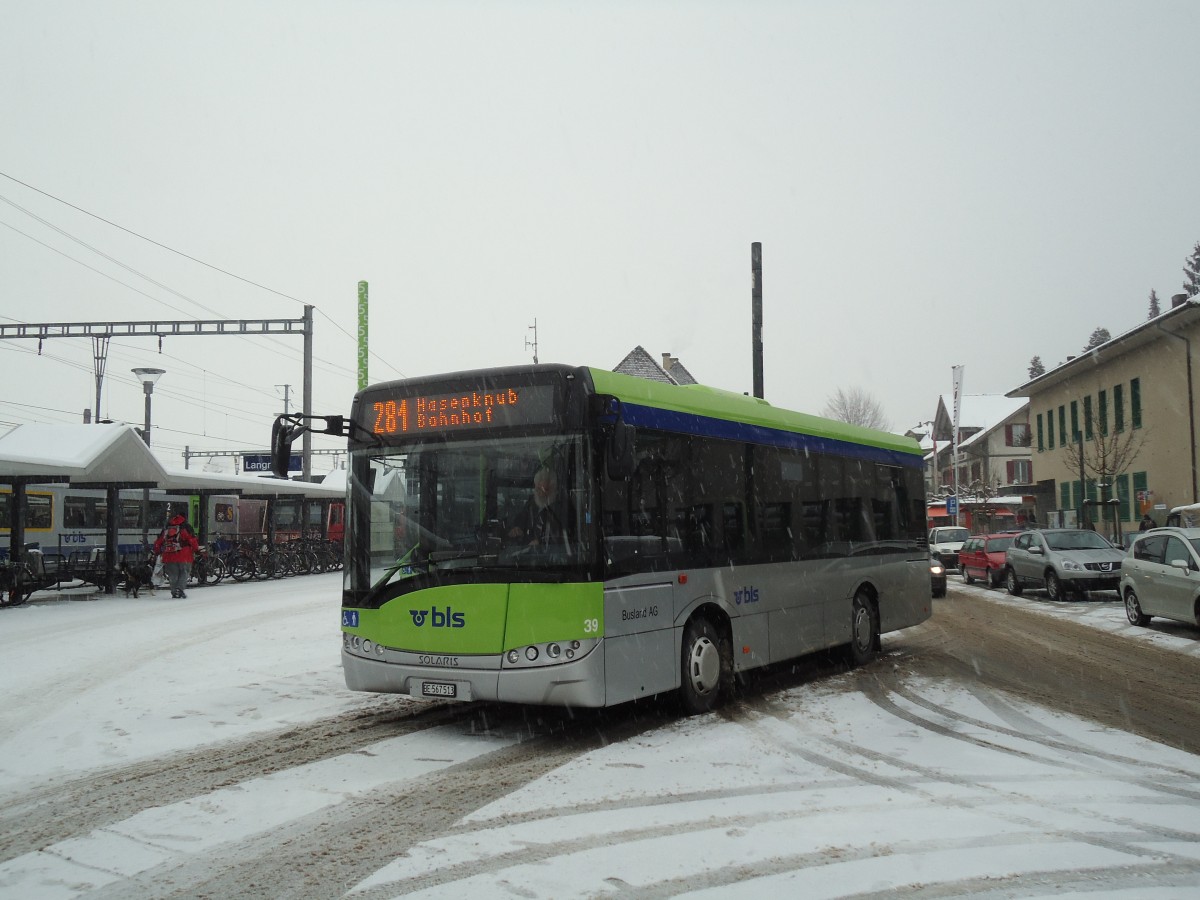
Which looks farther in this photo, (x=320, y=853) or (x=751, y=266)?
(x=751, y=266)

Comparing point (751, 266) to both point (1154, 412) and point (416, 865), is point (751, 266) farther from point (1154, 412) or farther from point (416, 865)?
point (1154, 412)

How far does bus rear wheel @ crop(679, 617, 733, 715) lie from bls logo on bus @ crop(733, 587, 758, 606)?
362mm

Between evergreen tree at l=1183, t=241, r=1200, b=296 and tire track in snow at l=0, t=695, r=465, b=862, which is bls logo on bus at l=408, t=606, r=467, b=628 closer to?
tire track in snow at l=0, t=695, r=465, b=862

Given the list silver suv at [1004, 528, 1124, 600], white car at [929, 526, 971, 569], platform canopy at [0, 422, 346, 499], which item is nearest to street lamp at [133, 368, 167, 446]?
platform canopy at [0, 422, 346, 499]

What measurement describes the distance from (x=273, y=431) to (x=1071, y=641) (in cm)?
1147

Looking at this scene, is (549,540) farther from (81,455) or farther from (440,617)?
(81,455)

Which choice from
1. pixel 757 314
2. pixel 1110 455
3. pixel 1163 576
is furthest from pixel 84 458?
pixel 1110 455

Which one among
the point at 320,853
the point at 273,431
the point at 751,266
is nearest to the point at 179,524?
the point at 751,266

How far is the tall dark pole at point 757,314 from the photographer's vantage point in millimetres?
19219

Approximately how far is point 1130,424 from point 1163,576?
2527cm

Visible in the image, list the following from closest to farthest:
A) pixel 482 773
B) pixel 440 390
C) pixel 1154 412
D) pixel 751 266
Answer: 1. pixel 482 773
2. pixel 440 390
3. pixel 751 266
4. pixel 1154 412

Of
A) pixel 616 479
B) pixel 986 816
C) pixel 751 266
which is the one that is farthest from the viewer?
pixel 751 266

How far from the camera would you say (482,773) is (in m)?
6.70

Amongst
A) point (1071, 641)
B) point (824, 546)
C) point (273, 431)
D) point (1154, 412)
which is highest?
point (1154, 412)
